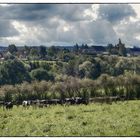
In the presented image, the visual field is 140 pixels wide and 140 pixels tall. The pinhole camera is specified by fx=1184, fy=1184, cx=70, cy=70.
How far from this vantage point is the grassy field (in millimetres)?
18141

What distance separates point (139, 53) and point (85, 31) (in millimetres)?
911

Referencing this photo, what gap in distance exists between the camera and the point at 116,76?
60.7 feet

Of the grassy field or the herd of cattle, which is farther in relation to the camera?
the herd of cattle

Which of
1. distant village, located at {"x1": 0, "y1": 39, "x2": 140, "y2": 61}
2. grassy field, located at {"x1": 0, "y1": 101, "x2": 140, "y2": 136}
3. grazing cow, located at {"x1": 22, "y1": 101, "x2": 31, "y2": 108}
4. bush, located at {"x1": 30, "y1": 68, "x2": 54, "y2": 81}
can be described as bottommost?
grassy field, located at {"x1": 0, "y1": 101, "x2": 140, "y2": 136}

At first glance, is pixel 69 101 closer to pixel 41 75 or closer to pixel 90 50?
pixel 41 75

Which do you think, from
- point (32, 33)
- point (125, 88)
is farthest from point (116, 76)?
point (32, 33)

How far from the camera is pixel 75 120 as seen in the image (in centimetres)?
1831

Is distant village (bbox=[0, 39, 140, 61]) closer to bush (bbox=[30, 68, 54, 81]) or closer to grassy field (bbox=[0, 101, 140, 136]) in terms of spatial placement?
bush (bbox=[30, 68, 54, 81])

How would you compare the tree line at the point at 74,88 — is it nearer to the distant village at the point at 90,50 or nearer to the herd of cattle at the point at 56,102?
the herd of cattle at the point at 56,102

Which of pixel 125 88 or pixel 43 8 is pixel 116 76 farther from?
pixel 43 8

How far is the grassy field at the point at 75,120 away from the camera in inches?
714

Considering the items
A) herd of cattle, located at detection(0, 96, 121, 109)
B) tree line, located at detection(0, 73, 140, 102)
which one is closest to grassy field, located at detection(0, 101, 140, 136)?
herd of cattle, located at detection(0, 96, 121, 109)

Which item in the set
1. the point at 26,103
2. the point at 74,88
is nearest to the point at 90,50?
the point at 74,88

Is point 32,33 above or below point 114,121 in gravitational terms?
above
